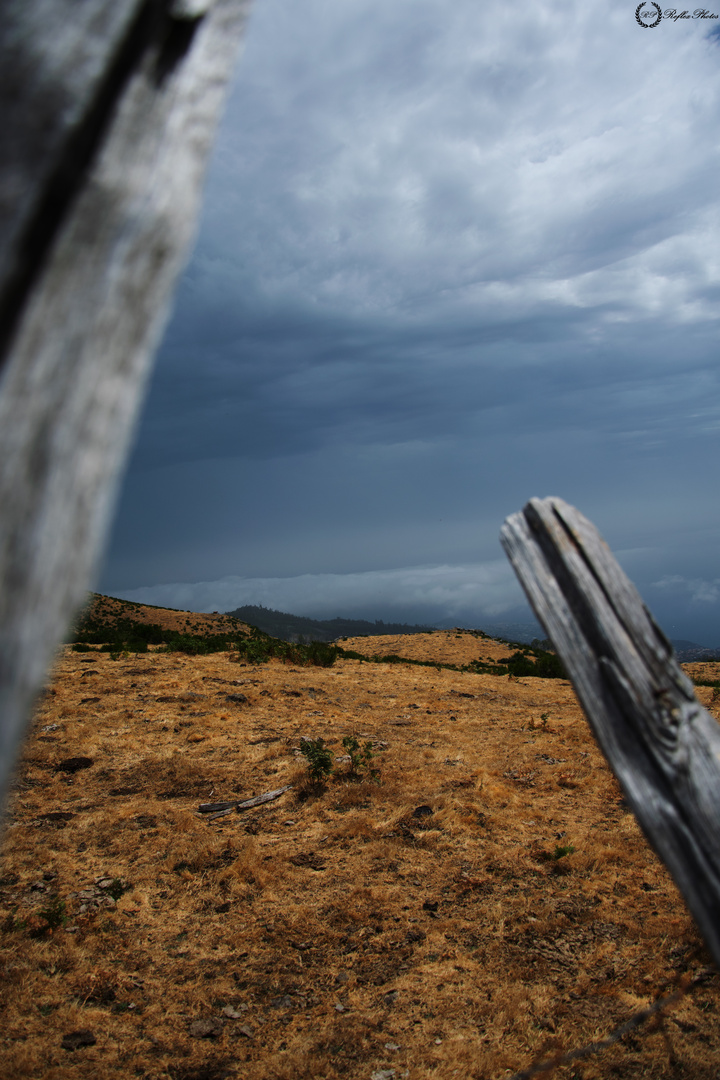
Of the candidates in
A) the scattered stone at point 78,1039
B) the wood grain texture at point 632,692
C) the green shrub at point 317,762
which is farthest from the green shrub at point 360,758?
the wood grain texture at point 632,692

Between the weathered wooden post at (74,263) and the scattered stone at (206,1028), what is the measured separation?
4355 mm

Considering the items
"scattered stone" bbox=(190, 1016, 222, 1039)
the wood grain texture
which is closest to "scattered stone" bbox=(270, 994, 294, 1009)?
"scattered stone" bbox=(190, 1016, 222, 1039)

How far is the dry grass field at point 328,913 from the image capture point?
370cm

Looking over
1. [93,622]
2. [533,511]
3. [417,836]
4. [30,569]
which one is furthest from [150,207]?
[93,622]

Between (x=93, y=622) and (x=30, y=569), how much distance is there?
34105 millimetres

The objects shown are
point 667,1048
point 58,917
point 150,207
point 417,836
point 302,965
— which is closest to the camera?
point 150,207

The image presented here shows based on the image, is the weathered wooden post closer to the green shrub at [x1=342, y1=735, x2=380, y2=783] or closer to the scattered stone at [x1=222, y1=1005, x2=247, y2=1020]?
the scattered stone at [x1=222, y1=1005, x2=247, y2=1020]

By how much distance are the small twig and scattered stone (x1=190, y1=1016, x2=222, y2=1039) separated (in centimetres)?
193

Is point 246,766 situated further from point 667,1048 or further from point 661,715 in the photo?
point 661,715

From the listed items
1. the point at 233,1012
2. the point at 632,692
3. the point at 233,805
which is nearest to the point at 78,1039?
the point at 233,1012

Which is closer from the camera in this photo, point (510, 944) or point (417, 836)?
point (510, 944)

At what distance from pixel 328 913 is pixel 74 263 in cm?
566

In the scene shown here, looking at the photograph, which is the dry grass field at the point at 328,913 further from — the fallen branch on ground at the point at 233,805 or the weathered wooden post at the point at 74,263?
the weathered wooden post at the point at 74,263

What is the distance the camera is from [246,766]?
790 centimetres
